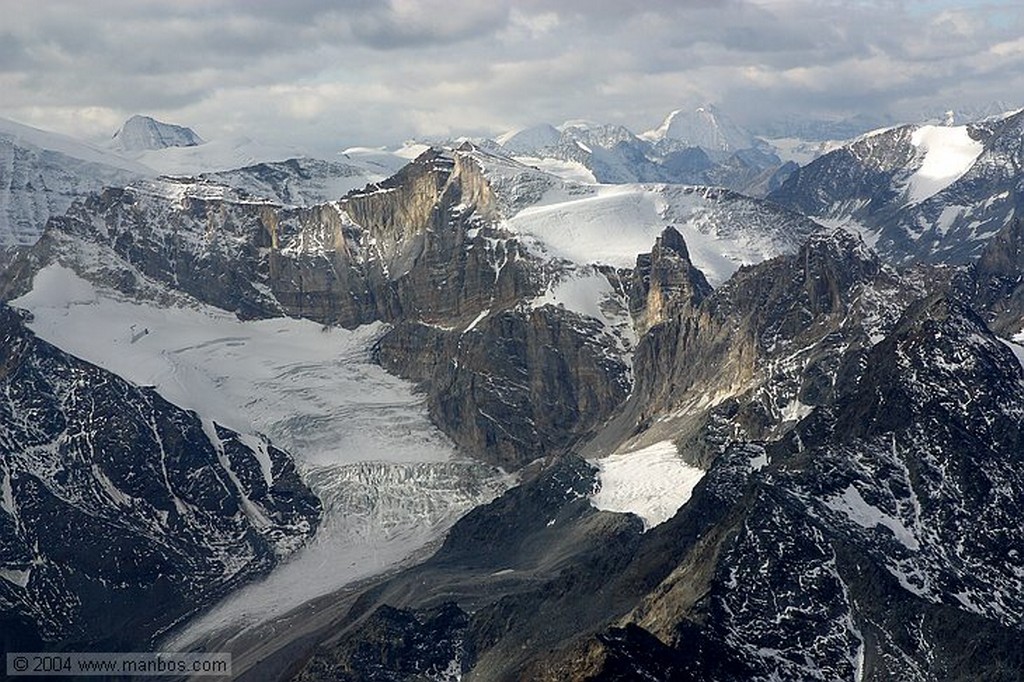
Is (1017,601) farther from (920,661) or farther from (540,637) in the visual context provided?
(540,637)

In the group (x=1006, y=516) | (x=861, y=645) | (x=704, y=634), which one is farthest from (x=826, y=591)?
(x=1006, y=516)

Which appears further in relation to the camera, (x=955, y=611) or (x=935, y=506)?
(x=935, y=506)

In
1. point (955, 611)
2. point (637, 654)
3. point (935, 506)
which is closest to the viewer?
point (637, 654)

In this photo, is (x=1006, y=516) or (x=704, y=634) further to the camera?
(x=1006, y=516)

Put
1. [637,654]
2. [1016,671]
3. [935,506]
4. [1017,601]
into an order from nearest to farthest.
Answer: [637,654], [1016,671], [1017,601], [935,506]

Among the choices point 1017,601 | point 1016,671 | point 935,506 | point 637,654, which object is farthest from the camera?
point 935,506

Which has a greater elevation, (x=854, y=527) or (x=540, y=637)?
(x=854, y=527)

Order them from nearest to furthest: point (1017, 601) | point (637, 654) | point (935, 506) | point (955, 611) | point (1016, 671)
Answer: point (637, 654) → point (1016, 671) → point (955, 611) → point (1017, 601) → point (935, 506)

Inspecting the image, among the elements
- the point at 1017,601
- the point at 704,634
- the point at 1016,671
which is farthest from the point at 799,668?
the point at 1017,601

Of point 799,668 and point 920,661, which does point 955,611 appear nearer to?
point 920,661
